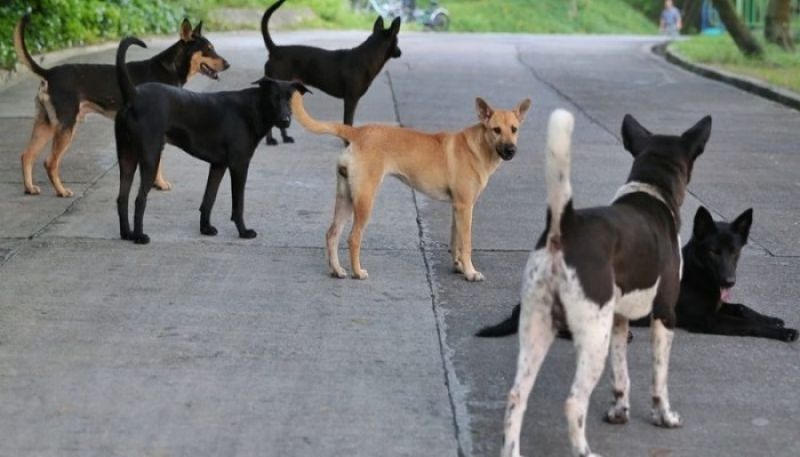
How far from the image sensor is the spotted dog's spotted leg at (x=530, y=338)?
5.05 meters

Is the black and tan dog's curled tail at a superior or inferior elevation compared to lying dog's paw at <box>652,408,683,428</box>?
superior

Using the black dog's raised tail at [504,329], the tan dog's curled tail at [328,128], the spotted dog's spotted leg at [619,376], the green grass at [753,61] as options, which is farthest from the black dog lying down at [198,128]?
the green grass at [753,61]

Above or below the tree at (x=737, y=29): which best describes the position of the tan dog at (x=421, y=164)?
above

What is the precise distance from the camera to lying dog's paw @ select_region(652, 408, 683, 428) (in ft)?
18.5

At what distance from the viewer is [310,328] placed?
6.98 metres

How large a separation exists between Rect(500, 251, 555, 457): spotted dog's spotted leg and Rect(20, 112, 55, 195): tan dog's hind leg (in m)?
6.18

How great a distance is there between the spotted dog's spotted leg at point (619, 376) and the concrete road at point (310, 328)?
83 millimetres

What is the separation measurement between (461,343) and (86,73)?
482 centimetres

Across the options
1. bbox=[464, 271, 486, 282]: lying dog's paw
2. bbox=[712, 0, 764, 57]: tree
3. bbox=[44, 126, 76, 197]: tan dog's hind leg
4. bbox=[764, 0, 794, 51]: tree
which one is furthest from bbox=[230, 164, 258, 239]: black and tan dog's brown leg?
bbox=[764, 0, 794, 51]: tree

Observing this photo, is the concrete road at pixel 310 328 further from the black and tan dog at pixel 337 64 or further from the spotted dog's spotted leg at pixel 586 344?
the black and tan dog at pixel 337 64

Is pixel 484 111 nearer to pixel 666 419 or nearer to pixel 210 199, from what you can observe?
pixel 210 199

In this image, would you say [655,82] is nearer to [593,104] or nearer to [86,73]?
[593,104]

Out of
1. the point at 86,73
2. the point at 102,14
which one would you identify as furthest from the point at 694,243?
the point at 102,14

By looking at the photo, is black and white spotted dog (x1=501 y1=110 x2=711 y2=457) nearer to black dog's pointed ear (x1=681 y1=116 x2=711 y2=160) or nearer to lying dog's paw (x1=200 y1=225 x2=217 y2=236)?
black dog's pointed ear (x1=681 y1=116 x2=711 y2=160)
